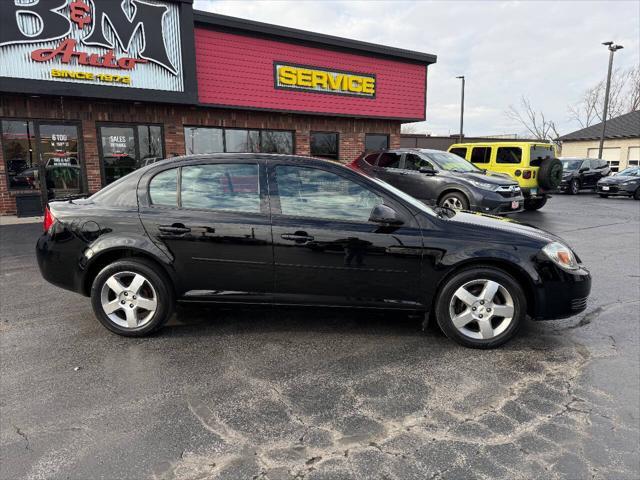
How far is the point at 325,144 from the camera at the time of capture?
1527cm

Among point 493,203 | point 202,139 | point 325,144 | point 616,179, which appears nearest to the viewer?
point 493,203

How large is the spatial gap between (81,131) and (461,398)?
457 inches

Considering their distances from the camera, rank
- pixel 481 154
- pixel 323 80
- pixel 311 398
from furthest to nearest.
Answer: pixel 323 80
pixel 481 154
pixel 311 398

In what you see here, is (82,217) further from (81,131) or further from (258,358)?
(81,131)

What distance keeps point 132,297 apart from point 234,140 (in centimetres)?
1048

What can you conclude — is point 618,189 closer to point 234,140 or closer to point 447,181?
point 447,181

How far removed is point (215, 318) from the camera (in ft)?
13.9

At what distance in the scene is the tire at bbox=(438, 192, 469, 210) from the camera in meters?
9.46

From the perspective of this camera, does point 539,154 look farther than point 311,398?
Yes

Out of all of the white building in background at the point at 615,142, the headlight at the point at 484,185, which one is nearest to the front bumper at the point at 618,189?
the headlight at the point at 484,185

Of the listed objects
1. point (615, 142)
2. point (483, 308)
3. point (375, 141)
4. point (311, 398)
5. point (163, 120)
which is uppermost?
point (615, 142)

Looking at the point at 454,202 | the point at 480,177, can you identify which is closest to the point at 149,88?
the point at 454,202

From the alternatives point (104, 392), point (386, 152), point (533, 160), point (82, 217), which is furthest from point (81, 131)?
point (533, 160)

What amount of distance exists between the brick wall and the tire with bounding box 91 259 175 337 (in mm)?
9018
